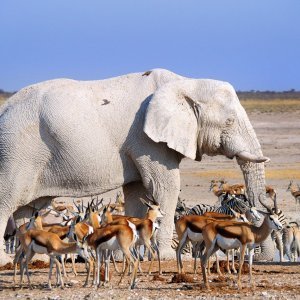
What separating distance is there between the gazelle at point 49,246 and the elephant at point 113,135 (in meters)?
2.88

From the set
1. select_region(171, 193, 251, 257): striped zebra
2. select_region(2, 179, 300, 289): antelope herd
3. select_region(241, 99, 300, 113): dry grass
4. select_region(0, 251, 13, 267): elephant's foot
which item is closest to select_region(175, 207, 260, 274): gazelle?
select_region(2, 179, 300, 289): antelope herd

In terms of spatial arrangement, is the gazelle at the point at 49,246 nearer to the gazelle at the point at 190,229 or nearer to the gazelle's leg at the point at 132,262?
the gazelle's leg at the point at 132,262

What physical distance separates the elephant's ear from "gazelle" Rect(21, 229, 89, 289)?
3364 millimetres

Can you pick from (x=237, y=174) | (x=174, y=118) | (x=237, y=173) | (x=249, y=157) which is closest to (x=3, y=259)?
(x=174, y=118)

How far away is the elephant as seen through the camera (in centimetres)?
1856

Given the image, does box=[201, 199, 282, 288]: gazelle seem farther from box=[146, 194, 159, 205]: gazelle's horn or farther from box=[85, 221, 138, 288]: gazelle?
box=[146, 194, 159, 205]: gazelle's horn

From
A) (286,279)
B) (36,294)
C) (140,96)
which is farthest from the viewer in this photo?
(140,96)

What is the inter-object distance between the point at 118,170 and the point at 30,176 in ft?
4.15

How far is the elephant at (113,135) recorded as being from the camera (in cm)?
1856

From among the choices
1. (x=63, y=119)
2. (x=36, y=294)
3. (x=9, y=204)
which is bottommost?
(x=36, y=294)

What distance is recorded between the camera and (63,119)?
728 inches

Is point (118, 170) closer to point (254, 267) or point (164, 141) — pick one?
point (164, 141)

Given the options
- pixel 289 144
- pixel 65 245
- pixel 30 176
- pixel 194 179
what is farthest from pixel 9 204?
pixel 289 144

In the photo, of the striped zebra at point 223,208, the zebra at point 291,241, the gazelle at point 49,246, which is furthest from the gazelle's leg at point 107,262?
the striped zebra at point 223,208
